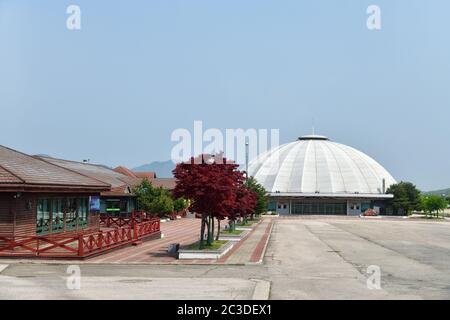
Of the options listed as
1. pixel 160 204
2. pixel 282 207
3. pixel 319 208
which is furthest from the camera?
pixel 282 207

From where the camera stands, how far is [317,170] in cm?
11994

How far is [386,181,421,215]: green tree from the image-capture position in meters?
104

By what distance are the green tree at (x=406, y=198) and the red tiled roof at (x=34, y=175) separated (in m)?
78.2

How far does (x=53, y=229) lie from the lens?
103 feet

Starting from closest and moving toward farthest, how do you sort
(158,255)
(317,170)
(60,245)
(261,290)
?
(261,290) < (60,245) < (158,255) < (317,170)

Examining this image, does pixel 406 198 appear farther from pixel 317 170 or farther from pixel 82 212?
pixel 82 212

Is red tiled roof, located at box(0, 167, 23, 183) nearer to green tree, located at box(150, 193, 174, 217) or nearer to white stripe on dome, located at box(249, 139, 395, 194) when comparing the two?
green tree, located at box(150, 193, 174, 217)

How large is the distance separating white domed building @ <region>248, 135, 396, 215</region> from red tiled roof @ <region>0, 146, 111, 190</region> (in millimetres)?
77090

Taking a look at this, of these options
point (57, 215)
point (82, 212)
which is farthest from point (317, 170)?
point (57, 215)

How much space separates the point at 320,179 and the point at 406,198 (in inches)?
726

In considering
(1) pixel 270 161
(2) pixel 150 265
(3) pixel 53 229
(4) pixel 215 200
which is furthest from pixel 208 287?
(1) pixel 270 161

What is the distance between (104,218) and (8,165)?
55.6ft

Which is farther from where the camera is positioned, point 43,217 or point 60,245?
point 43,217
